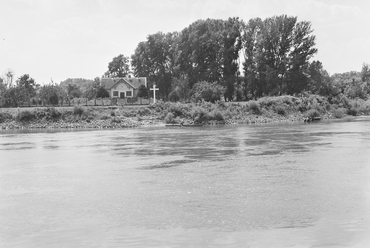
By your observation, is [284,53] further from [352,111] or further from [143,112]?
[143,112]

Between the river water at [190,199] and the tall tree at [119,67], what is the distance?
314ft

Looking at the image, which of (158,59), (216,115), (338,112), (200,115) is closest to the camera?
(200,115)

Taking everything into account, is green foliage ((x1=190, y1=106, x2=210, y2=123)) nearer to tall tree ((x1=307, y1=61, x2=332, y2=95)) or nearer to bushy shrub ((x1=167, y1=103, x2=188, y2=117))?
bushy shrub ((x1=167, y1=103, x2=188, y2=117))

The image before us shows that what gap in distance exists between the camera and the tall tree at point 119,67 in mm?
121875

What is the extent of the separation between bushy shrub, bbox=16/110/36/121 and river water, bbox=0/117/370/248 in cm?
4020

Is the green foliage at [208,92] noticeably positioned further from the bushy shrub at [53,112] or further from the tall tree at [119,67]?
the tall tree at [119,67]

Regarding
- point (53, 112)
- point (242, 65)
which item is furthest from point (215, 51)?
point (53, 112)

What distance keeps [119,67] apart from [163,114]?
5798 cm

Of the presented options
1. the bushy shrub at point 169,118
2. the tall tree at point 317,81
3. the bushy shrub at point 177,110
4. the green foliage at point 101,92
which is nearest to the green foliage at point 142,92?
the green foliage at point 101,92

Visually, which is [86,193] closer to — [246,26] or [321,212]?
[321,212]

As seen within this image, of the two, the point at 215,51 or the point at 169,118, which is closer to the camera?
the point at 169,118

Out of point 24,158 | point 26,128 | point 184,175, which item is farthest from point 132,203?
point 26,128

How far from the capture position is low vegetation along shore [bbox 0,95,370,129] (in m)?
64.9

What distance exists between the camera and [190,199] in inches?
611
